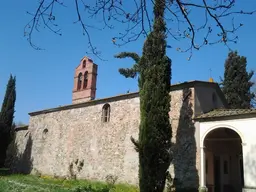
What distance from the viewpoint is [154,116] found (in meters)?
13.0

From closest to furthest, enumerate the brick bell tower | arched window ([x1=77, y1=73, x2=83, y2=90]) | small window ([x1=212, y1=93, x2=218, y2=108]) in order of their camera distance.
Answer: small window ([x1=212, y1=93, x2=218, y2=108]) → the brick bell tower → arched window ([x1=77, y1=73, x2=83, y2=90])

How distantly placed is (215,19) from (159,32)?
35.6 ft

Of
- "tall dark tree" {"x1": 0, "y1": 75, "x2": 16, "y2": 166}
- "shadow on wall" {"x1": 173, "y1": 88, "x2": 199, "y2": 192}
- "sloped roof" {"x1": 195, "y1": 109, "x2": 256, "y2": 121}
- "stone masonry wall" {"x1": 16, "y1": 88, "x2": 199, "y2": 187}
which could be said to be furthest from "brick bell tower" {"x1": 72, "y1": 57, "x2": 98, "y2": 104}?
"sloped roof" {"x1": 195, "y1": 109, "x2": 256, "y2": 121}

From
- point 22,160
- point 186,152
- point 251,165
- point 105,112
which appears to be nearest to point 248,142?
point 251,165

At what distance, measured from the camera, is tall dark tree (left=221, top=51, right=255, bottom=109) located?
24.1 m

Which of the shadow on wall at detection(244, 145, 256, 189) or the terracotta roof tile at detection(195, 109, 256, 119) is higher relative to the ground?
the terracotta roof tile at detection(195, 109, 256, 119)

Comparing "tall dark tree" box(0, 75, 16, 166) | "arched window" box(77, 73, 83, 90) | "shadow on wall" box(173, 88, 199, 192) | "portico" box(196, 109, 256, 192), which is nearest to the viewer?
"portico" box(196, 109, 256, 192)

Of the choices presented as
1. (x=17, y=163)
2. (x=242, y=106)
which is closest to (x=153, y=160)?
(x=242, y=106)

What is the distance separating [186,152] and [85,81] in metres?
12.8

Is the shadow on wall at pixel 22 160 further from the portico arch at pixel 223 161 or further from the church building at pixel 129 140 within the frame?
the portico arch at pixel 223 161

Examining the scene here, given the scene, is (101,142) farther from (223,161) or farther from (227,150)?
(227,150)

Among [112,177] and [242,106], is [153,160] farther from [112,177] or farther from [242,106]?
[242,106]

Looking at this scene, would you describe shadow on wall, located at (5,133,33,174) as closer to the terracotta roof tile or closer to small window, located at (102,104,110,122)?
small window, located at (102,104,110,122)

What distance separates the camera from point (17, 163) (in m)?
25.5
